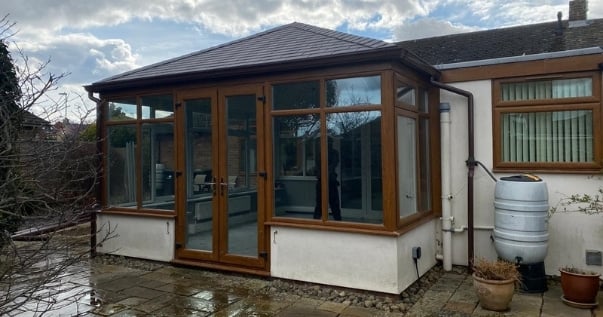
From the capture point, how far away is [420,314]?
155 inches

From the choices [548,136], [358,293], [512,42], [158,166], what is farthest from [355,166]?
[512,42]

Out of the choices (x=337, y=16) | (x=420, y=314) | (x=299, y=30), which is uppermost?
(x=337, y=16)

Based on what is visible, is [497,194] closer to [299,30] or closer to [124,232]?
[299,30]

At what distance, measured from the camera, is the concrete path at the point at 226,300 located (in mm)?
3977

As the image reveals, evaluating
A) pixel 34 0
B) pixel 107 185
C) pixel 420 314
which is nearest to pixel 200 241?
pixel 107 185

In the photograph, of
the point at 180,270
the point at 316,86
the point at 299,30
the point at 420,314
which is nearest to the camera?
the point at 420,314

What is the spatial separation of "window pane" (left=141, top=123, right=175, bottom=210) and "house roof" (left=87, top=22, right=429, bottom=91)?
700mm

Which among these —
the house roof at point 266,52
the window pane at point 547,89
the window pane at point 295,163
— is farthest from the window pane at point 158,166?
the window pane at point 547,89

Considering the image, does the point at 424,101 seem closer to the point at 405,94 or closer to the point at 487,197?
the point at 405,94

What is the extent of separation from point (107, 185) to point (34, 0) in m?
2.66

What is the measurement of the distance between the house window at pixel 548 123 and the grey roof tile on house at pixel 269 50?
191 centimetres

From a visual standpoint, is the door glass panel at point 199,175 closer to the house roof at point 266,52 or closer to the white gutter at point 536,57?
the house roof at point 266,52

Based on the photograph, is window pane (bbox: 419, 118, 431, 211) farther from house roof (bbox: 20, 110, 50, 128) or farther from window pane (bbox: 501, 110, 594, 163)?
house roof (bbox: 20, 110, 50, 128)

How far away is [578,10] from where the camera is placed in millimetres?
12023
